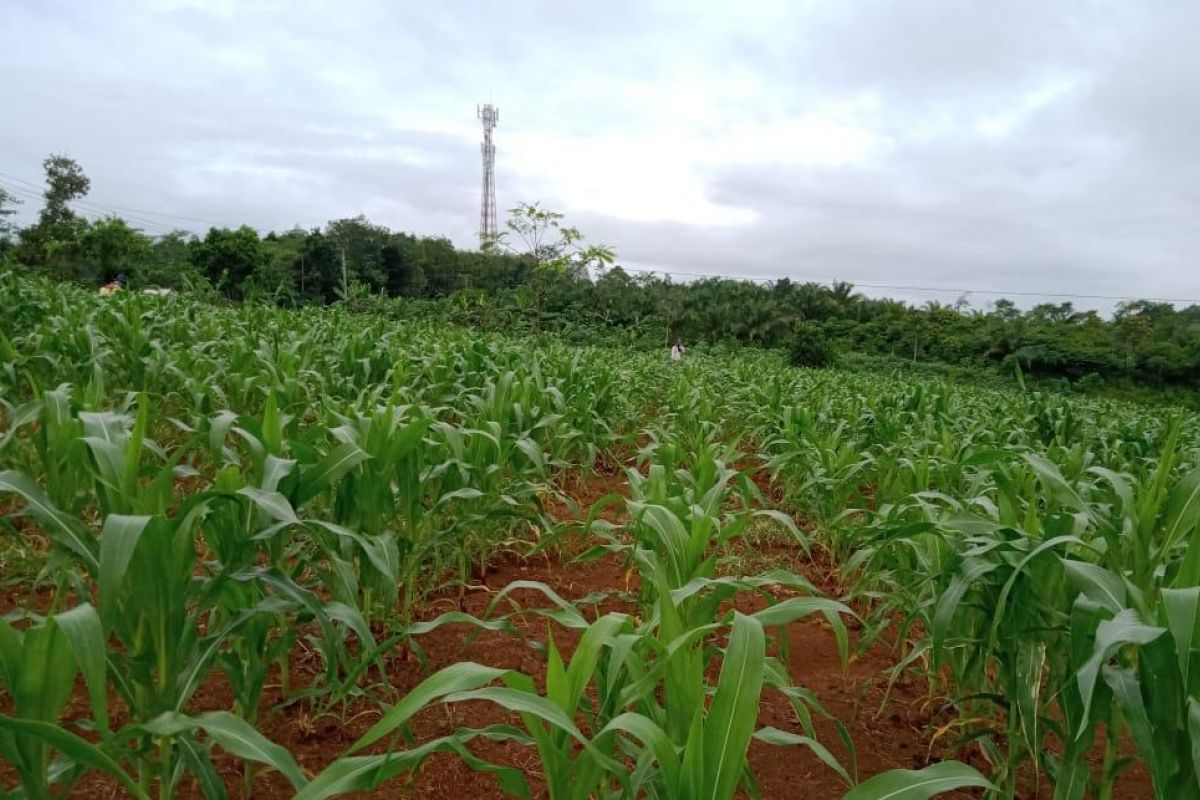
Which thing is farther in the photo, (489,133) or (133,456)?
(489,133)

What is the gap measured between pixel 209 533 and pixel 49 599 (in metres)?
1.14

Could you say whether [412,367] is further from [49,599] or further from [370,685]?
[370,685]

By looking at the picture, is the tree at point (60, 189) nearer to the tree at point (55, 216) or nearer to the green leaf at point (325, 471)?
the tree at point (55, 216)

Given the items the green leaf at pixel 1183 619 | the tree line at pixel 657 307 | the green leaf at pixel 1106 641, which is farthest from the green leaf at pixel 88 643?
the tree line at pixel 657 307

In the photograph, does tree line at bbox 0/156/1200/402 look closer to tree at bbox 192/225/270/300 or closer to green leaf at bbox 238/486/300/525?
tree at bbox 192/225/270/300

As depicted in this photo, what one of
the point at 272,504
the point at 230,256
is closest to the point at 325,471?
the point at 272,504

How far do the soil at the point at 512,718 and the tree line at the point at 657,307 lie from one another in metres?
18.3

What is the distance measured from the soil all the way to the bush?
89.0ft

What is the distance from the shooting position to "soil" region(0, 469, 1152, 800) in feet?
5.22

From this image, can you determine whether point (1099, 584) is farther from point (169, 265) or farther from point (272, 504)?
point (169, 265)

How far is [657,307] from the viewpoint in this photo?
3275 cm

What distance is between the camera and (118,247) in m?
19.8

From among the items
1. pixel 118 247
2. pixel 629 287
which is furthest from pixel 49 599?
pixel 629 287

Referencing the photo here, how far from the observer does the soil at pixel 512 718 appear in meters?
1.59
